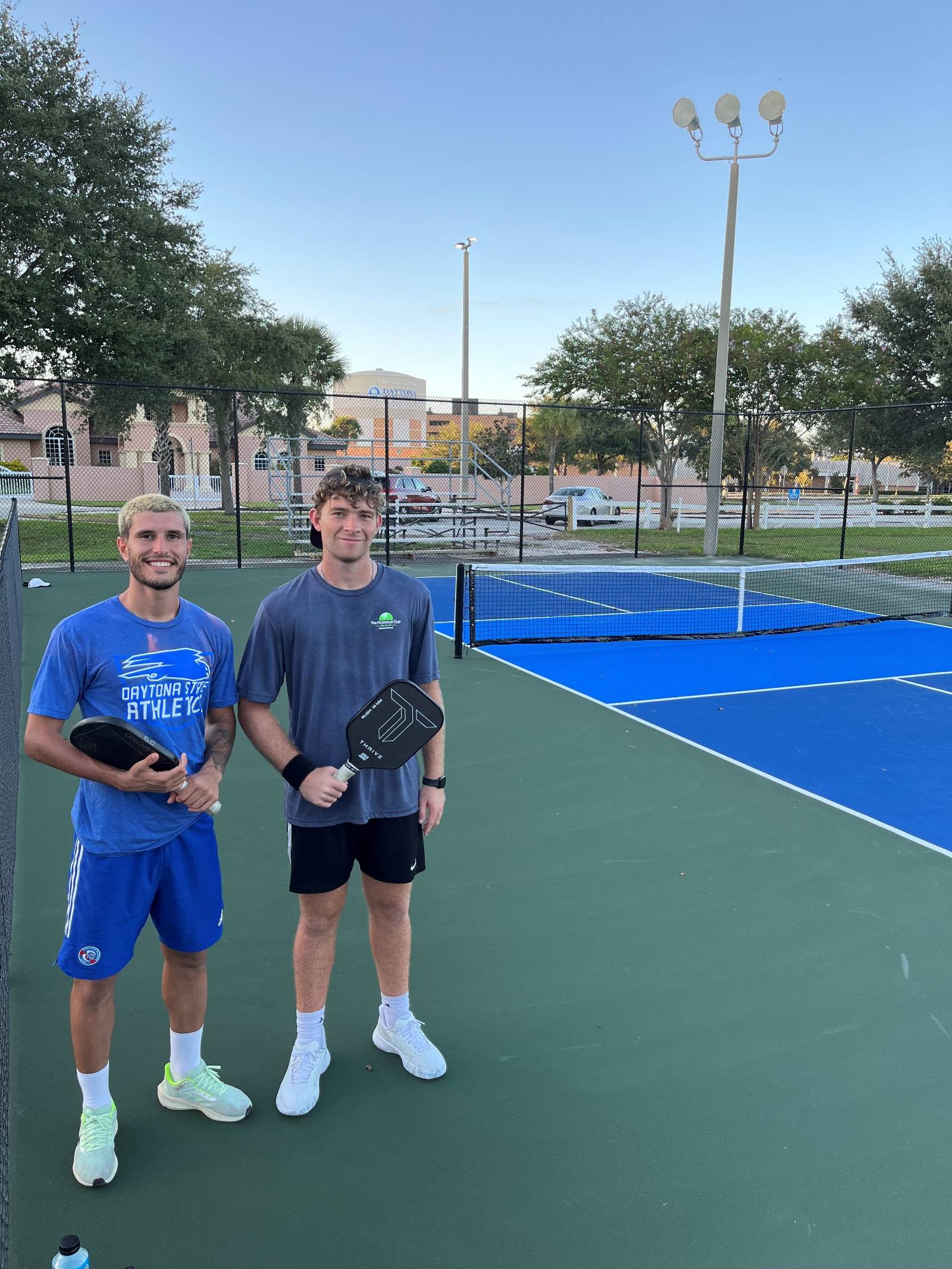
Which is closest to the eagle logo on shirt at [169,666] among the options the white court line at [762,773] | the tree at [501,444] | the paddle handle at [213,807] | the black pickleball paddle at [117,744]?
the black pickleball paddle at [117,744]

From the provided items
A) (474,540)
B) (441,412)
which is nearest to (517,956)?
(474,540)

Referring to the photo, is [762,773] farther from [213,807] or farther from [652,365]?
[652,365]

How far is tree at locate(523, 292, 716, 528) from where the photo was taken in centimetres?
2728

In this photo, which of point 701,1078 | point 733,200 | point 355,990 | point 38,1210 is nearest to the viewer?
point 38,1210

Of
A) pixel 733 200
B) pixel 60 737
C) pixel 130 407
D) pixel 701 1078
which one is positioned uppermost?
pixel 733 200

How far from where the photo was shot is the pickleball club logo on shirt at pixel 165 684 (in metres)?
2.48

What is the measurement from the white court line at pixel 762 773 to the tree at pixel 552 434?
40.4 m

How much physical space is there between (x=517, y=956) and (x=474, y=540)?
1872 cm

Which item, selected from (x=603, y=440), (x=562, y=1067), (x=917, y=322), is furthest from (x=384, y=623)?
(x=603, y=440)

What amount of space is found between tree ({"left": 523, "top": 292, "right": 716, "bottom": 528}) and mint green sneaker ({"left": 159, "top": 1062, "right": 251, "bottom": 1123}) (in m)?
25.1

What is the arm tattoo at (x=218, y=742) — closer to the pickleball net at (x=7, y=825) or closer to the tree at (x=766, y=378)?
the pickleball net at (x=7, y=825)

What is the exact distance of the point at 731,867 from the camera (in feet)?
15.6

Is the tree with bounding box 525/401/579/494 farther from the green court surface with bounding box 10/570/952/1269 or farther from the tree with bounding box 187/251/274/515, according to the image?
the green court surface with bounding box 10/570/952/1269

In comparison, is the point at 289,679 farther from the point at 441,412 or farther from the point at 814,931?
the point at 441,412
